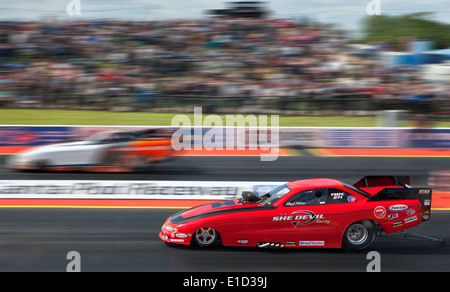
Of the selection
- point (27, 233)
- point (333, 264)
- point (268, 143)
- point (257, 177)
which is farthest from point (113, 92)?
point (333, 264)

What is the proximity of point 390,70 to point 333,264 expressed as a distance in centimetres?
1588

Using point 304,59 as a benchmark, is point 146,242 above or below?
below

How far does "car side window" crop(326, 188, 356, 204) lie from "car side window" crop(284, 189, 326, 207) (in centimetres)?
9

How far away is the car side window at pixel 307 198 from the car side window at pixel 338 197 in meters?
0.09

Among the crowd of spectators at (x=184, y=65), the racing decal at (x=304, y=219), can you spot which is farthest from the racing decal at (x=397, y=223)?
the crowd of spectators at (x=184, y=65)

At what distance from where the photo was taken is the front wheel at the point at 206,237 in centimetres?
742

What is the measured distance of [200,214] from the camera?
7.54 m

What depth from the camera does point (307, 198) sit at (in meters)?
7.48

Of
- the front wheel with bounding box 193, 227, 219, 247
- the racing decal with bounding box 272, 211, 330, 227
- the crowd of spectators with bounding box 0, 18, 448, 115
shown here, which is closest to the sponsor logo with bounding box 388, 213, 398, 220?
the racing decal with bounding box 272, 211, 330, 227

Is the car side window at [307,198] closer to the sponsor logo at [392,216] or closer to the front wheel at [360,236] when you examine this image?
the front wheel at [360,236]

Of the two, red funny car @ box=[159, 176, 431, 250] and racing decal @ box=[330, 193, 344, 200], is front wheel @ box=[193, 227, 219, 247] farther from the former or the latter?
racing decal @ box=[330, 193, 344, 200]

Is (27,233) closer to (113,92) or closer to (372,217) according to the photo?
(372,217)

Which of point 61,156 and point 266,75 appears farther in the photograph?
point 266,75

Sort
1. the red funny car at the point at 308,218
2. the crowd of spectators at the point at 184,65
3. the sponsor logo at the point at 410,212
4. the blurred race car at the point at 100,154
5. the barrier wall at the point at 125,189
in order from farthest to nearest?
the crowd of spectators at the point at 184,65 → the blurred race car at the point at 100,154 → the barrier wall at the point at 125,189 → the sponsor logo at the point at 410,212 → the red funny car at the point at 308,218
